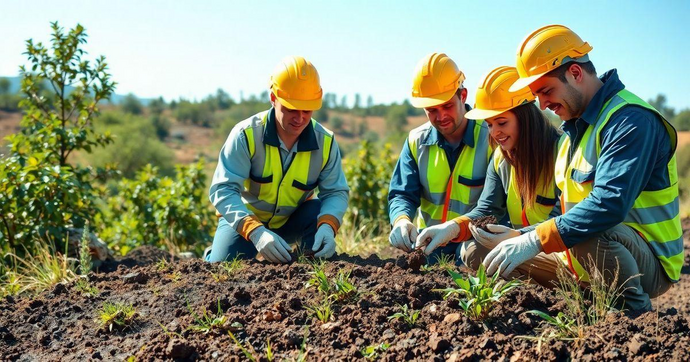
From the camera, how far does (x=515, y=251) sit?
10.2 ft

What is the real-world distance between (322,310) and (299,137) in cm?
183

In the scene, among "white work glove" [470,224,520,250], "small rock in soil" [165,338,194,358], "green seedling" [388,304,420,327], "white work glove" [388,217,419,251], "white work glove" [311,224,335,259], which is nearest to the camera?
"small rock in soil" [165,338,194,358]

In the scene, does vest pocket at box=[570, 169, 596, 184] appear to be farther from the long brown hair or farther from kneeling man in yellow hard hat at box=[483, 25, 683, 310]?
the long brown hair

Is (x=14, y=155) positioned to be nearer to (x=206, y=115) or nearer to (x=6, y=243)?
(x=6, y=243)

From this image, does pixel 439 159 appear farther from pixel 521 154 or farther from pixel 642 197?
pixel 642 197

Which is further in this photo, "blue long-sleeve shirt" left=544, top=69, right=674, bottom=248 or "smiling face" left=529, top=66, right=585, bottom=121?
"smiling face" left=529, top=66, right=585, bottom=121

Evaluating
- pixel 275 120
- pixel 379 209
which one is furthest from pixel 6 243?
pixel 379 209

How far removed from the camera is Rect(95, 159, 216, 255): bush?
631 centimetres

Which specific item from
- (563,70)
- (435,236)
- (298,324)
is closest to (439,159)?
(435,236)

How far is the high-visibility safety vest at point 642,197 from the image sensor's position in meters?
3.03

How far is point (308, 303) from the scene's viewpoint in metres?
3.09

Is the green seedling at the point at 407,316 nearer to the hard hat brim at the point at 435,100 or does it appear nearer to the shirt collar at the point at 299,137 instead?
the hard hat brim at the point at 435,100

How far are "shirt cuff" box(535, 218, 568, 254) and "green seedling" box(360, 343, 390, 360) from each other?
3.12ft

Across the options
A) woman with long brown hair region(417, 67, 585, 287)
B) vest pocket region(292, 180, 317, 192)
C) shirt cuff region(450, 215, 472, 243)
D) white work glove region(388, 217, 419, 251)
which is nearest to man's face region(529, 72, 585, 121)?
woman with long brown hair region(417, 67, 585, 287)
